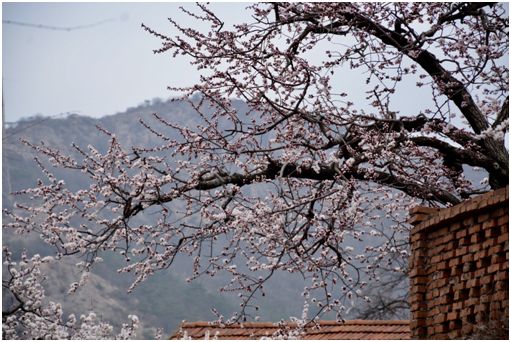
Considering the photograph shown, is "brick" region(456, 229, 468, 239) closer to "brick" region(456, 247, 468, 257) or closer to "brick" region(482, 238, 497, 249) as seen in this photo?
"brick" region(456, 247, 468, 257)

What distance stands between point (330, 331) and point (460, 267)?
420 cm

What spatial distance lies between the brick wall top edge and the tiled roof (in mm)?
2747

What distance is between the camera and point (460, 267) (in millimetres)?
5371

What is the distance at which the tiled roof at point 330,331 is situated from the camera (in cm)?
877

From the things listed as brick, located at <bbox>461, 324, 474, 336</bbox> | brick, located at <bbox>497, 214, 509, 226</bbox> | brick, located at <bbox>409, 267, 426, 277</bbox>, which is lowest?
brick, located at <bbox>461, 324, 474, 336</bbox>

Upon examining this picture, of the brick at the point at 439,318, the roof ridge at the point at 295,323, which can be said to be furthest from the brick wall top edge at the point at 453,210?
the roof ridge at the point at 295,323

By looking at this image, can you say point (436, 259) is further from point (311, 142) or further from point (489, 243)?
point (311, 142)

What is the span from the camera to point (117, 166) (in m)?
7.45

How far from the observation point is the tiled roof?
8766mm

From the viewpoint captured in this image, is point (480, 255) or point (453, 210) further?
point (453, 210)

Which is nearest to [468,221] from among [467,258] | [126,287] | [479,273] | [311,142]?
[467,258]

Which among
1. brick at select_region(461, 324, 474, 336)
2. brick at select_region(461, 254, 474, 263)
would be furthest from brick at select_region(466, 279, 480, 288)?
brick at select_region(461, 324, 474, 336)

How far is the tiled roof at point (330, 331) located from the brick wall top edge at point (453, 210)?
2.75m

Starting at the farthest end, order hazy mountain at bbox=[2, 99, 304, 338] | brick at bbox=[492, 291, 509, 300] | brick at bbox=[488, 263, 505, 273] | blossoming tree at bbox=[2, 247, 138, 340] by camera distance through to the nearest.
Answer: hazy mountain at bbox=[2, 99, 304, 338] → blossoming tree at bbox=[2, 247, 138, 340] → brick at bbox=[488, 263, 505, 273] → brick at bbox=[492, 291, 509, 300]
